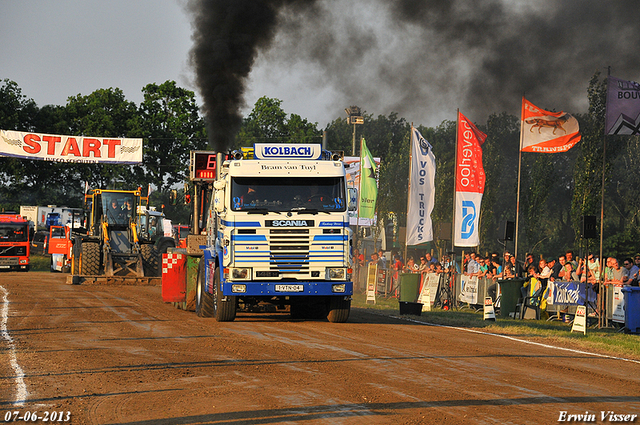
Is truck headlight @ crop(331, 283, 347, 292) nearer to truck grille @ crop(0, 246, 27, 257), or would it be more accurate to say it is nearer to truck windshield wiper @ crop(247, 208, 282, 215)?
truck windshield wiper @ crop(247, 208, 282, 215)

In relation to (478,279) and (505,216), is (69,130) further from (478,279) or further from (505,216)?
(505,216)

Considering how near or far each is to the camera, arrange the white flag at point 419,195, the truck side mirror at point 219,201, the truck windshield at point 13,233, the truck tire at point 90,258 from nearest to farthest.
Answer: the truck side mirror at point 219,201 < the white flag at point 419,195 < the truck tire at point 90,258 < the truck windshield at point 13,233

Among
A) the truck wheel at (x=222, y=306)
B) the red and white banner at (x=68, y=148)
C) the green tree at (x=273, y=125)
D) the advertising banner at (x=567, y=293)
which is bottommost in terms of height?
the truck wheel at (x=222, y=306)

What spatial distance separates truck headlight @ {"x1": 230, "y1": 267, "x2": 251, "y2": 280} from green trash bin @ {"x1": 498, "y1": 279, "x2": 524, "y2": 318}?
817 centimetres

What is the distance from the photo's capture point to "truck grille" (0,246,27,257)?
1671 inches

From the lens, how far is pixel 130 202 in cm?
3109

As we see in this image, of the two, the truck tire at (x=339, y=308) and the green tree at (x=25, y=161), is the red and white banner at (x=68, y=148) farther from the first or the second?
the truck tire at (x=339, y=308)

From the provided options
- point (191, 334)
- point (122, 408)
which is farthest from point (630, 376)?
point (191, 334)

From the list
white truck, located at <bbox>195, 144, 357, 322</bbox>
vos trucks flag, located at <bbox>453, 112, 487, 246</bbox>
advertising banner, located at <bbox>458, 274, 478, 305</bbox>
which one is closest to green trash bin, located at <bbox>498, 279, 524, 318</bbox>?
advertising banner, located at <bbox>458, 274, 478, 305</bbox>

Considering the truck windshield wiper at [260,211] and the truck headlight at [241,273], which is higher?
the truck windshield wiper at [260,211]

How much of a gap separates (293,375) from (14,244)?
125ft

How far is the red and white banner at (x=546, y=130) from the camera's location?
22.6 m

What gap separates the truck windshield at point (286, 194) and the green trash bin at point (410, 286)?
9673 millimetres

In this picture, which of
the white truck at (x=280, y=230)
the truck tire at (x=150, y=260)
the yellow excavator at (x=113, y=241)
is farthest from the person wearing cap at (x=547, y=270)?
the truck tire at (x=150, y=260)
